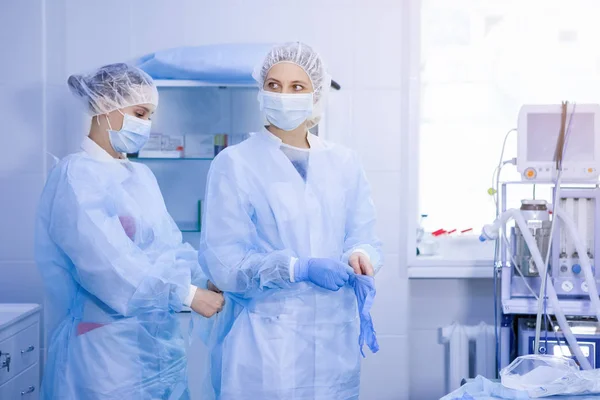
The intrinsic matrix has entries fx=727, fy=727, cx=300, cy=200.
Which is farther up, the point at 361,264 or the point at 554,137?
the point at 554,137

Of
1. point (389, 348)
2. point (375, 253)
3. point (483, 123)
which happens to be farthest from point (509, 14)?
point (375, 253)

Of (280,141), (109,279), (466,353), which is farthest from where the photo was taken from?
(466,353)

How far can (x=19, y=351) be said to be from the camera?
2.40 metres

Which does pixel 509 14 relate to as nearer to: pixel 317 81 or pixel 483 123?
pixel 483 123

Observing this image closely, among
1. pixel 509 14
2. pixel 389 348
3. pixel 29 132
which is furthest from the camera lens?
pixel 509 14

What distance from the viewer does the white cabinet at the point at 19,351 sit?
7.43 feet

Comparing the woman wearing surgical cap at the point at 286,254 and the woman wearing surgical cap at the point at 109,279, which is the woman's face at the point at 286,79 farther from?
the woman wearing surgical cap at the point at 109,279

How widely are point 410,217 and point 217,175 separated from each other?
1.33 meters

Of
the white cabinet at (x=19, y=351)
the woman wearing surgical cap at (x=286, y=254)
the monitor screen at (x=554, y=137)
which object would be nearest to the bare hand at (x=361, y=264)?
the woman wearing surgical cap at (x=286, y=254)

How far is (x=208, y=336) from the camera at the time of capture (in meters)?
2.14

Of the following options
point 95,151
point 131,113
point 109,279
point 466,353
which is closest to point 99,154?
point 95,151

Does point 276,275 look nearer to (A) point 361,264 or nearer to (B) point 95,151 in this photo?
(A) point 361,264

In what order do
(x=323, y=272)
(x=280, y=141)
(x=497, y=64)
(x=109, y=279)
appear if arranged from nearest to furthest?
(x=323, y=272), (x=109, y=279), (x=280, y=141), (x=497, y=64)

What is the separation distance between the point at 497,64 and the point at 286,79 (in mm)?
1622
